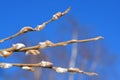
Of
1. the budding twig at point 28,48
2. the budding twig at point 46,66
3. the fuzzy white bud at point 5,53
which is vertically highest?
the budding twig at point 28,48

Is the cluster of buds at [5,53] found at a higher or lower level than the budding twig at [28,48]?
lower

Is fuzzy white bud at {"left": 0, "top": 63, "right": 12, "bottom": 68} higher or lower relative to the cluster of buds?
lower

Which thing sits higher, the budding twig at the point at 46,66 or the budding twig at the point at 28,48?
the budding twig at the point at 28,48

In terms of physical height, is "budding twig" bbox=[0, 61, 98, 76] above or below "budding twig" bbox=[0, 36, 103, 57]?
below

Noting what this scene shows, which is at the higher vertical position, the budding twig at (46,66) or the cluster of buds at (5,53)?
the cluster of buds at (5,53)

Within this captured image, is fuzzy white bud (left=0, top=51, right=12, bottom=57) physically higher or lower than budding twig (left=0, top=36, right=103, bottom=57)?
lower

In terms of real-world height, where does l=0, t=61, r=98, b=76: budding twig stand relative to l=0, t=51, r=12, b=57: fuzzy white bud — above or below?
below

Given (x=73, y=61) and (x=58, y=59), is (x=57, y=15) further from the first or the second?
(x=58, y=59)

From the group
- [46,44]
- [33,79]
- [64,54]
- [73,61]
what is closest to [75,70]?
[46,44]

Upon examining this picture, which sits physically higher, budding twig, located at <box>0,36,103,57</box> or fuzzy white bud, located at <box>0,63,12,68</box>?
budding twig, located at <box>0,36,103,57</box>

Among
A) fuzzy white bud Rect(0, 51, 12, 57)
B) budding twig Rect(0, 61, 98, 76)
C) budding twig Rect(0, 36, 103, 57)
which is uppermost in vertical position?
budding twig Rect(0, 36, 103, 57)

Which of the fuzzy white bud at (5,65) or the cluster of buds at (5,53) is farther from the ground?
the cluster of buds at (5,53)

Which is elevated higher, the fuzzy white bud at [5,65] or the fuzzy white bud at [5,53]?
the fuzzy white bud at [5,53]
